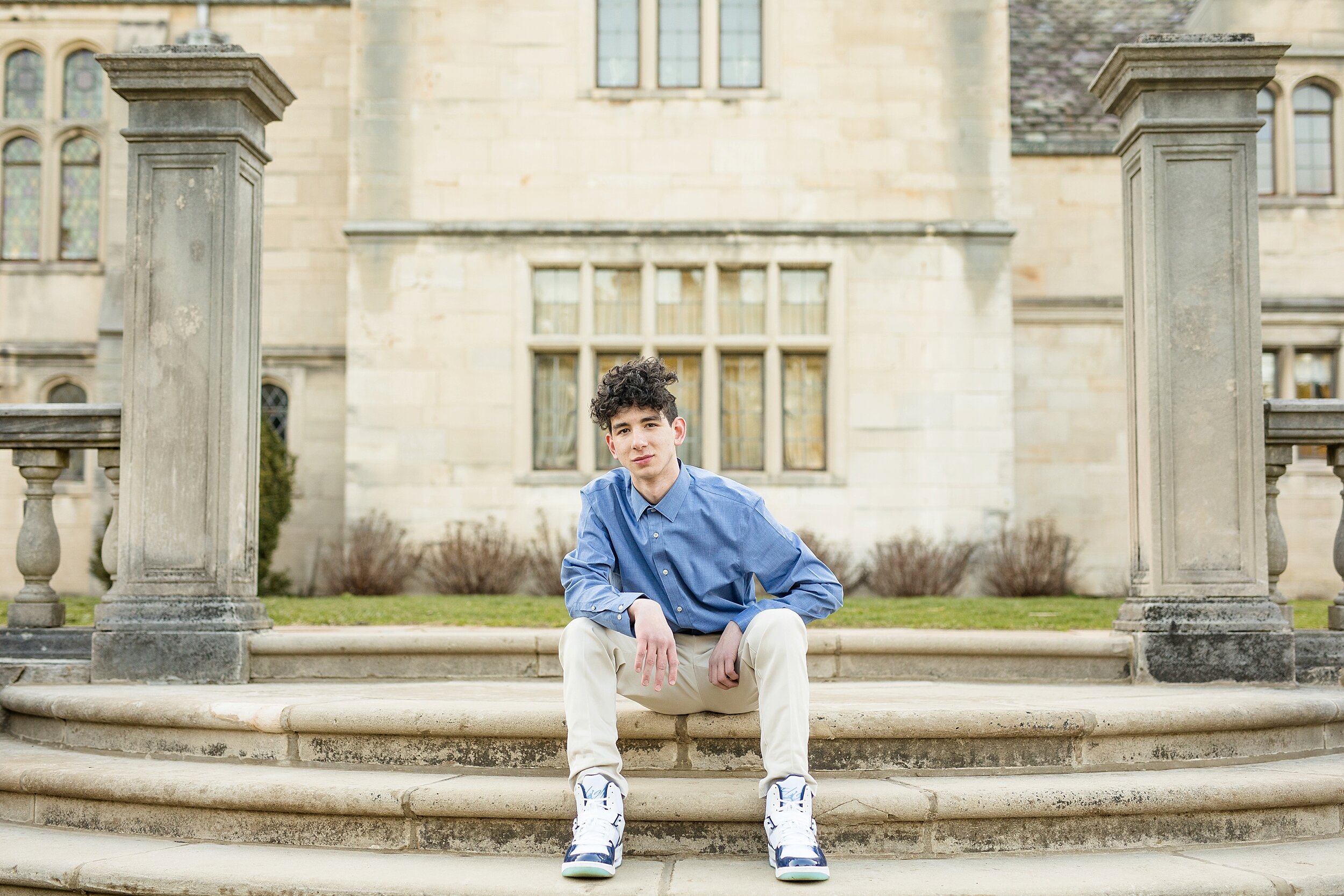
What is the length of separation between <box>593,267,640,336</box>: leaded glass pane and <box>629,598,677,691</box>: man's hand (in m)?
9.63

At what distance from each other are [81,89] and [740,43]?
A: 25.4 feet

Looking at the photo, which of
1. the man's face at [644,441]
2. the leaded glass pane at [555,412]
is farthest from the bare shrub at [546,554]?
the man's face at [644,441]

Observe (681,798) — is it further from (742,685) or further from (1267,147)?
(1267,147)

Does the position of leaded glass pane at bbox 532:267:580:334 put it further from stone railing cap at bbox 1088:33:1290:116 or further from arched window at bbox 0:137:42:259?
stone railing cap at bbox 1088:33:1290:116

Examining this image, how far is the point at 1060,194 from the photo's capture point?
45.3ft

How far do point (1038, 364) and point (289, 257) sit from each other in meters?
8.44

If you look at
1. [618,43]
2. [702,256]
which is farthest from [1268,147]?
[618,43]

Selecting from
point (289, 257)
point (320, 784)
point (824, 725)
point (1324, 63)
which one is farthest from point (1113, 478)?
point (320, 784)

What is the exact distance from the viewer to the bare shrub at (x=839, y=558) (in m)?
12.4

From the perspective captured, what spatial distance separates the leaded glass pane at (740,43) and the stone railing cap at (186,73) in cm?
822

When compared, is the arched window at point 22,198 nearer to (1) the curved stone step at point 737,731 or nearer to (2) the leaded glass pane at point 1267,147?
(1) the curved stone step at point 737,731

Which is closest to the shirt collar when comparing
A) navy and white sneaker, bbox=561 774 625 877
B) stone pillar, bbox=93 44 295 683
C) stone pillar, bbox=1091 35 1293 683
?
navy and white sneaker, bbox=561 774 625 877

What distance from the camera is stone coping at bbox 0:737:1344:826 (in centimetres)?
353

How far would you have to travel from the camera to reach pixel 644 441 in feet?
11.9
